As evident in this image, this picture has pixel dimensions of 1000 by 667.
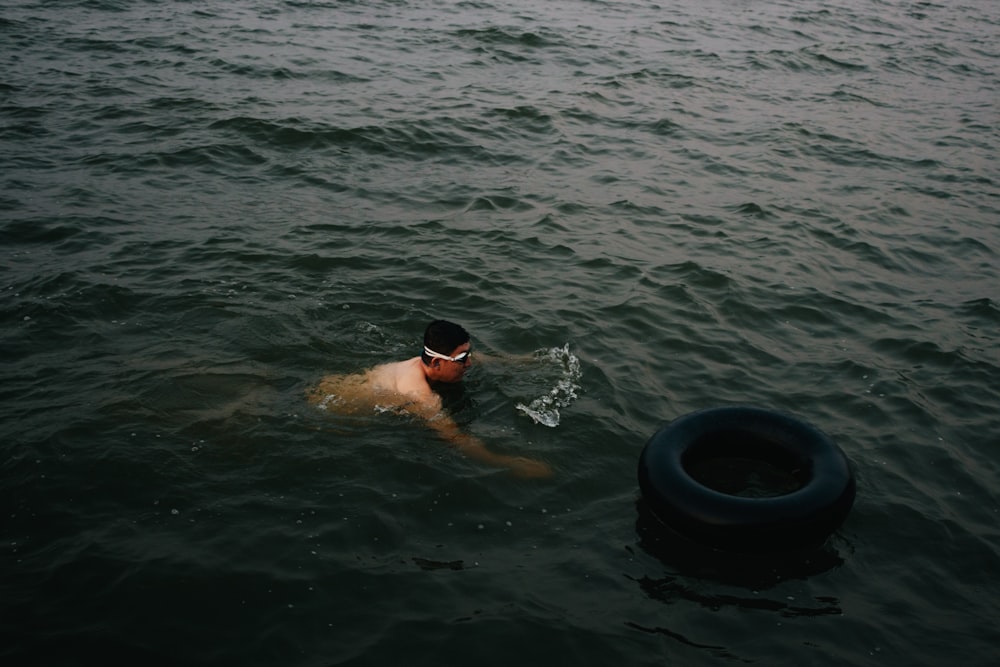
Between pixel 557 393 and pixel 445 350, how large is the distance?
135 cm

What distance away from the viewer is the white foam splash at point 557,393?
7.35 meters

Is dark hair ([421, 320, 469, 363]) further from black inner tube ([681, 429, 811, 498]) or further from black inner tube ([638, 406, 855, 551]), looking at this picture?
black inner tube ([681, 429, 811, 498])

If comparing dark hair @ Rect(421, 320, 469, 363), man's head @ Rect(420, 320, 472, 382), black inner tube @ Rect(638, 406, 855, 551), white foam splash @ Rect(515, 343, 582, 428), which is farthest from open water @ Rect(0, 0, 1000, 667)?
dark hair @ Rect(421, 320, 469, 363)

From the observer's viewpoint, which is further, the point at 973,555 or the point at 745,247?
the point at 745,247

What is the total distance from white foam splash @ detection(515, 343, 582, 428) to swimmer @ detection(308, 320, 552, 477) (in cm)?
60

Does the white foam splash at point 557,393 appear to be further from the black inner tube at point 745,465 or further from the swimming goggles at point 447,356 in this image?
the black inner tube at point 745,465

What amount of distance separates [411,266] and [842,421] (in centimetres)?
486

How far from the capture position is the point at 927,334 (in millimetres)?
8977

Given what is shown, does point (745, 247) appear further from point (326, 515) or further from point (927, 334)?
point (326, 515)

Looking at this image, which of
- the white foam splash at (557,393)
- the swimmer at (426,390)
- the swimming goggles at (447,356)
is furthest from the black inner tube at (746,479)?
the swimming goggles at (447,356)

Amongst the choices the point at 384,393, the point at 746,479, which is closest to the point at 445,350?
the point at 384,393

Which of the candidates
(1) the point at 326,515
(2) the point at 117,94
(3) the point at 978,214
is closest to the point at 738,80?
(3) the point at 978,214

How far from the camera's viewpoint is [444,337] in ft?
22.3

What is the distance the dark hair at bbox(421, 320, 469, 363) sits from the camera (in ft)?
22.3
